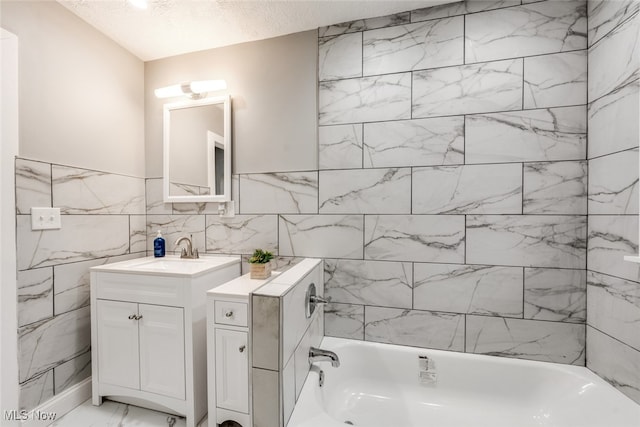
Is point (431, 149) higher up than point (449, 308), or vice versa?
point (431, 149)

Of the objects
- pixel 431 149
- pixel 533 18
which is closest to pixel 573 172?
pixel 431 149

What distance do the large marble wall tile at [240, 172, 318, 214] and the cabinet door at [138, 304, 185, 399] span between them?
2.72 ft

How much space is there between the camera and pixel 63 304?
1.60 m

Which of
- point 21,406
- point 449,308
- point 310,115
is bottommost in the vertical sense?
point 21,406

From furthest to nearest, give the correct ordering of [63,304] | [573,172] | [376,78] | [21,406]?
1. [376,78]
2. [63,304]
3. [573,172]
4. [21,406]

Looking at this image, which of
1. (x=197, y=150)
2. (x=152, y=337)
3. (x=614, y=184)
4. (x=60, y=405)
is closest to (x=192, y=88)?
(x=197, y=150)

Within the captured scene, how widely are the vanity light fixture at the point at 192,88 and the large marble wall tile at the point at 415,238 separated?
4.70ft

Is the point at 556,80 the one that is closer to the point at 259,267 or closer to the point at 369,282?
the point at 369,282

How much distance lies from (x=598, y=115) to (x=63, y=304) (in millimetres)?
3211

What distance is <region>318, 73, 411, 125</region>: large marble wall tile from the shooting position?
1.72 metres

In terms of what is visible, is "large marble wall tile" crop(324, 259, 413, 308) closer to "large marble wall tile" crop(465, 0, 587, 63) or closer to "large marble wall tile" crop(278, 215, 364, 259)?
"large marble wall tile" crop(278, 215, 364, 259)

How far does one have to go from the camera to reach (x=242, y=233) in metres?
1.99

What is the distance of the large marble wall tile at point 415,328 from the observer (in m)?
1.66

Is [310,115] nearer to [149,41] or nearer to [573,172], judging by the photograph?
[149,41]
